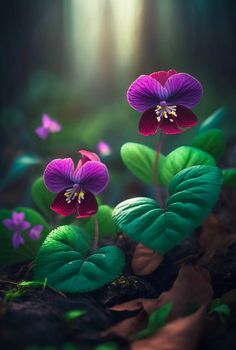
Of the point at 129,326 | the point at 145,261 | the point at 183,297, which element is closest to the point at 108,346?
the point at 129,326

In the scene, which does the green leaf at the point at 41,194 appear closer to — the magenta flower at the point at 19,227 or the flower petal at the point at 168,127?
the magenta flower at the point at 19,227

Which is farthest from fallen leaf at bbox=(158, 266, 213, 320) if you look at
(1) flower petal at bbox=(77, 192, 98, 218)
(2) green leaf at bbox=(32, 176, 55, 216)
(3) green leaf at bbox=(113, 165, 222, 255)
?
(2) green leaf at bbox=(32, 176, 55, 216)

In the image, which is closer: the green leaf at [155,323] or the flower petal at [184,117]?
the green leaf at [155,323]

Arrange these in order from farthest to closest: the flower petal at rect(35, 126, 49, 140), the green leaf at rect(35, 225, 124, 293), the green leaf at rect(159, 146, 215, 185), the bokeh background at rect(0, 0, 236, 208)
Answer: the bokeh background at rect(0, 0, 236, 208), the flower petal at rect(35, 126, 49, 140), the green leaf at rect(159, 146, 215, 185), the green leaf at rect(35, 225, 124, 293)

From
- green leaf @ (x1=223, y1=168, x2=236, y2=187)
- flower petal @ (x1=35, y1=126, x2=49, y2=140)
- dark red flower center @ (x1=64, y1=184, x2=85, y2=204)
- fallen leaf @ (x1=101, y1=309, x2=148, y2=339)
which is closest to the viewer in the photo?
fallen leaf @ (x1=101, y1=309, x2=148, y2=339)

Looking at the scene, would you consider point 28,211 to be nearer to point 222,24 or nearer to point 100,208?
point 100,208

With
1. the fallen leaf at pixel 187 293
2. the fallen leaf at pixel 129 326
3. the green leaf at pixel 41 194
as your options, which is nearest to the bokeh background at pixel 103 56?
the green leaf at pixel 41 194

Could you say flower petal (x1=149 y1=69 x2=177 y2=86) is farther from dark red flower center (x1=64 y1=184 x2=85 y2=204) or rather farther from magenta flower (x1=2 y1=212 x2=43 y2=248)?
magenta flower (x1=2 y1=212 x2=43 y2=248)

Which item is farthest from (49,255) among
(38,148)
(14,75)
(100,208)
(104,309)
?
(14,75)
